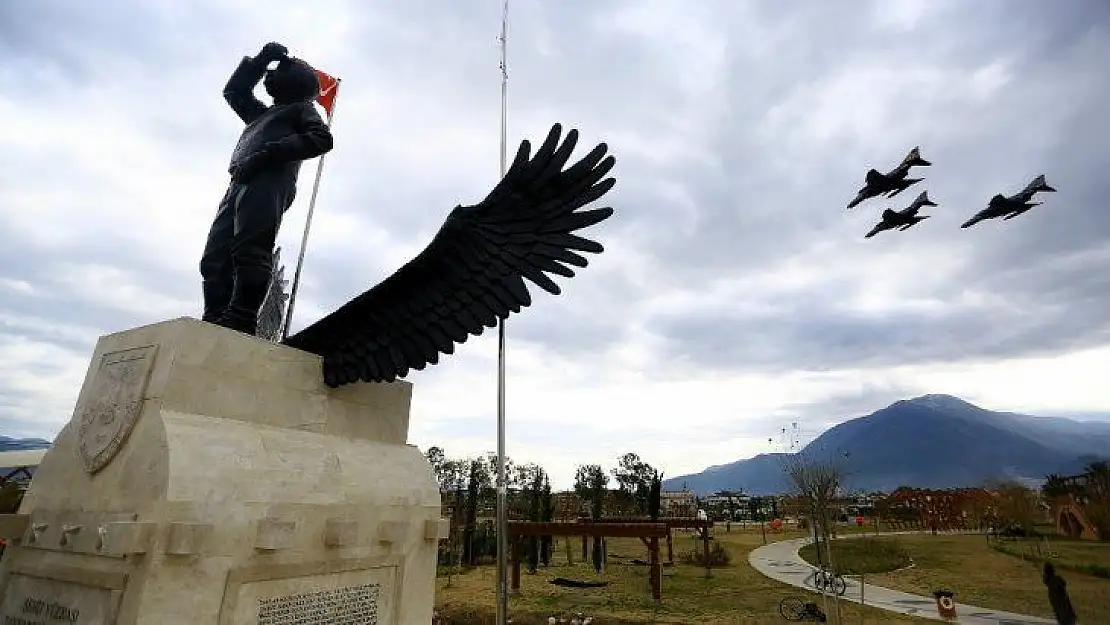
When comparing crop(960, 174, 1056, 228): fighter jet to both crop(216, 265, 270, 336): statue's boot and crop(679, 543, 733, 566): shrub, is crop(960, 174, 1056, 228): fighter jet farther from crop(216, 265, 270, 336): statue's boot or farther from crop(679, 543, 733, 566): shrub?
crop(679, 543, 733, 566): shrub

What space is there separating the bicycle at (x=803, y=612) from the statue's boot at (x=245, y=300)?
16.5 m

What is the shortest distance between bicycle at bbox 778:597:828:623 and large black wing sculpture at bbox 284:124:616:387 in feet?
51.3

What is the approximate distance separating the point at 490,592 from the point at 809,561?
1778 cm

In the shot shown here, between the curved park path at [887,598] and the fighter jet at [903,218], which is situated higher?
the fighter jet at [903,218]

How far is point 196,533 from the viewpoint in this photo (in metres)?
3.38

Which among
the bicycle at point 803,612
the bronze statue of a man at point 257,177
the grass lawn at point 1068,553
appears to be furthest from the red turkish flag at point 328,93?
the grass lawn at point 1068,553

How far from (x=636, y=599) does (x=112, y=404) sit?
61.0 feet

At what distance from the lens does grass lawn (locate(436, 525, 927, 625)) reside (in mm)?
16109

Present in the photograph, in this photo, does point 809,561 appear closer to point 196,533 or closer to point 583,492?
point 583,492

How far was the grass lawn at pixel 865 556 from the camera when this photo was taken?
27.0m

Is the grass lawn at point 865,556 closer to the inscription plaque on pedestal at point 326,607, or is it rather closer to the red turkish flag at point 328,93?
the inscription plaque on pedestal at point 326,607

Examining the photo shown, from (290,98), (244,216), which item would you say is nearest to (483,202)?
(244,216)

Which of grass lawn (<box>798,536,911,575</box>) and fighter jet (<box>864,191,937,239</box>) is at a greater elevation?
fighter jet (<box>864,191,937,239</box>)

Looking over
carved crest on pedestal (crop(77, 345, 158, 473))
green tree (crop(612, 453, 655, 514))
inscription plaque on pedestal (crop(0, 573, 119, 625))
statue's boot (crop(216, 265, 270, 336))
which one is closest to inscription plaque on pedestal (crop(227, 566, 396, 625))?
inscription plaque on pedestal (crop(0, 573, 119, 625))
